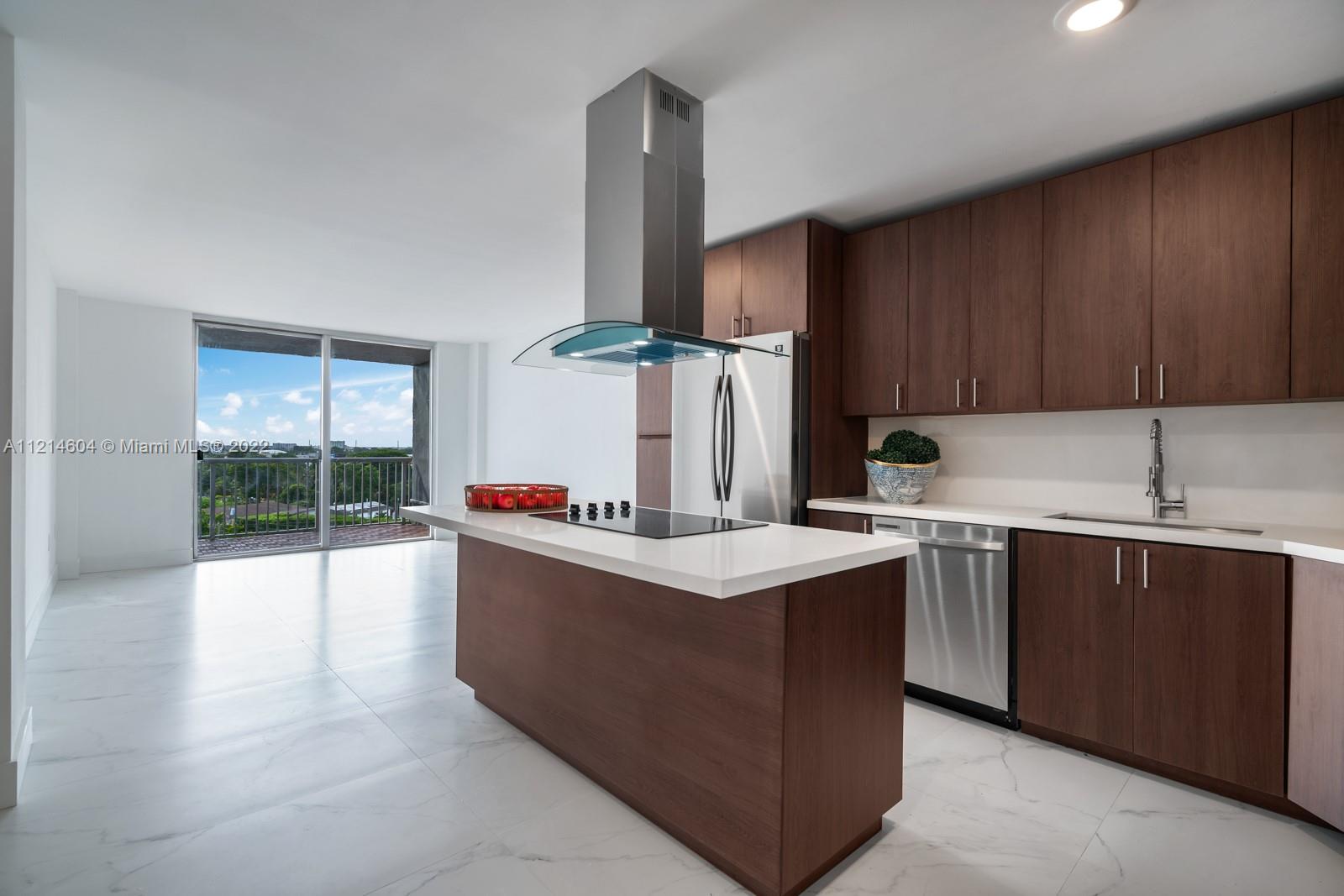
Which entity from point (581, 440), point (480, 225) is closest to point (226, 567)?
point (581, 440)

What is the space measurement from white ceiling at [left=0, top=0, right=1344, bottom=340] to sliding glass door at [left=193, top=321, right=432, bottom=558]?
8.93ft

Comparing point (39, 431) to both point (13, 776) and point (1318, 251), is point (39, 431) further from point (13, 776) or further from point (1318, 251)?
point (1318, 251)

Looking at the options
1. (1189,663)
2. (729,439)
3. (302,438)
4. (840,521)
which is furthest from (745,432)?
(302,438)

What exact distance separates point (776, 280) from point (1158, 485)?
1976 mm

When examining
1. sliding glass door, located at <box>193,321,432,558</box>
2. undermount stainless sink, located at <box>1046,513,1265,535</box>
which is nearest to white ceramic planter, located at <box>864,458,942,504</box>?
undermount stainless sink, located at <box>1046,513,1265,535</box>

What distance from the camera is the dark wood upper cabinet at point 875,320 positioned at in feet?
10.9

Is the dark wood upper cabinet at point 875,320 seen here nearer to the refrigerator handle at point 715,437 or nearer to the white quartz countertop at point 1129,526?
the white quartz countertop at point 1129,526

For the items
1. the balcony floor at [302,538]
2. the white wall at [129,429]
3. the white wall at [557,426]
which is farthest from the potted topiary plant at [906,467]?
the white wall at [129,429]

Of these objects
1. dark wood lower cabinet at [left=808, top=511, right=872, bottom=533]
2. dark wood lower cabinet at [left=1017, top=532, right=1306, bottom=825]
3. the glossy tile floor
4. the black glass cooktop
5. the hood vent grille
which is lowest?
the glossy tile floor

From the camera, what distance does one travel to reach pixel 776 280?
3518 millimetres

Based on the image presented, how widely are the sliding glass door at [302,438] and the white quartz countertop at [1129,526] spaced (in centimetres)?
560

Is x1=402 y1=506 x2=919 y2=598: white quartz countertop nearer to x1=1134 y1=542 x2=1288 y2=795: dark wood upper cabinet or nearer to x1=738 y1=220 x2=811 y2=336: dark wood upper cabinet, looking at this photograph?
x1=1134 y1=542 x2=1288 y2=795: dark wood upper cabinet

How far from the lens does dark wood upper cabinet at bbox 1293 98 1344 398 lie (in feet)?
6.98

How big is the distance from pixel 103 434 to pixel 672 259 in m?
5.77
